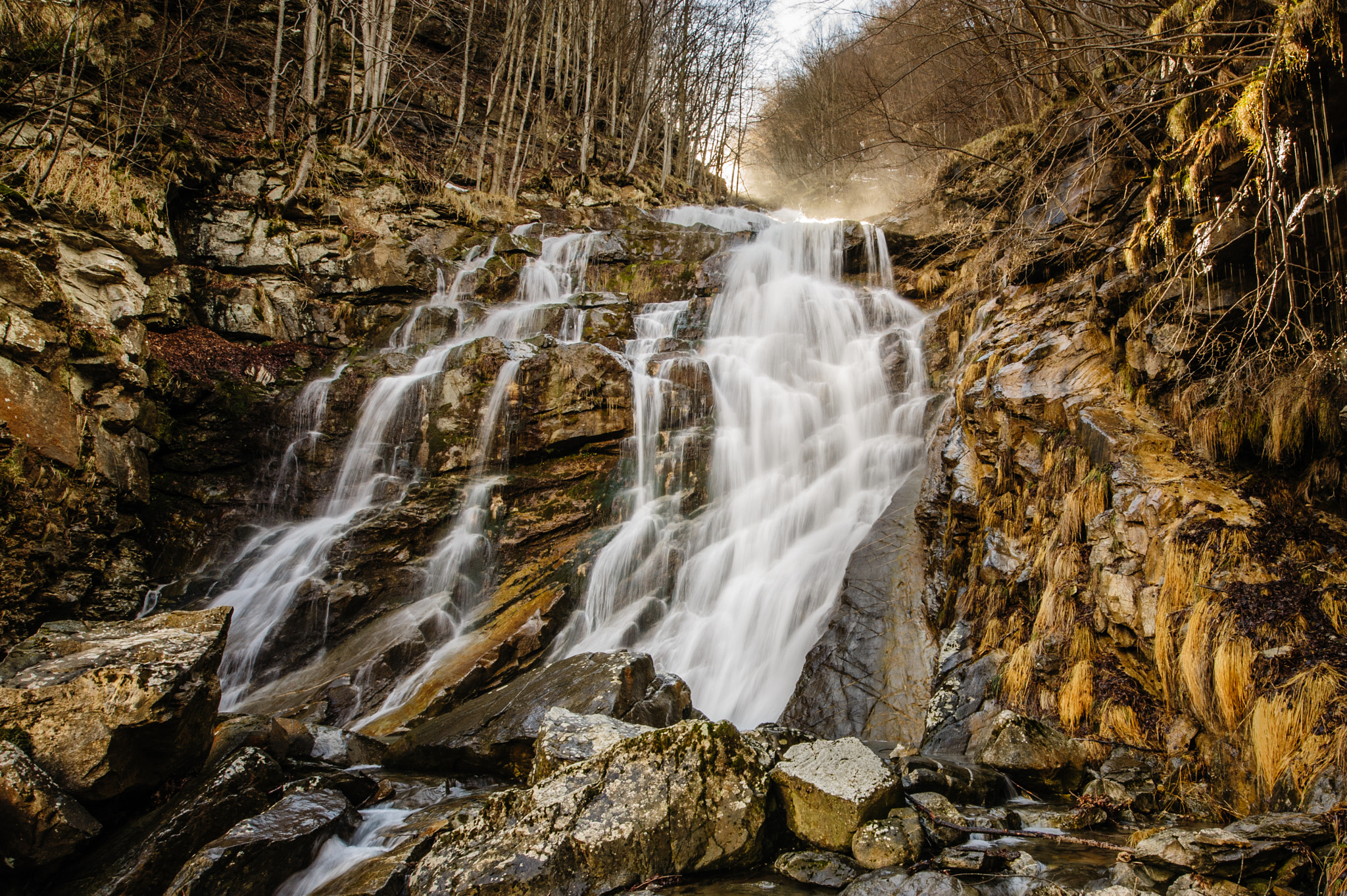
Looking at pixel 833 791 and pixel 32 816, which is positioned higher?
pixel 833 791

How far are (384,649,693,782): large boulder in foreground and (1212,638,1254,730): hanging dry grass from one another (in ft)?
12.3

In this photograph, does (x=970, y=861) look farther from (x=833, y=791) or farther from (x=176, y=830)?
(x=176, y=830)

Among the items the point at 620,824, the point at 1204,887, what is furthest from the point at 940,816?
the point at 620,824

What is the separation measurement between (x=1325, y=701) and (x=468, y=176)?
2099cm

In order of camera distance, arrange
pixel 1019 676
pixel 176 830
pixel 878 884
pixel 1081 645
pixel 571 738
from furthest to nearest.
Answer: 1. pixel 1019 676
2. pixel 1081 645
3. pixel 571 738
4. pixel 176 830
5. pixel 878 884

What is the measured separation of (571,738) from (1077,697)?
3.65 meters

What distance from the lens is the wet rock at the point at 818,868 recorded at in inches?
119

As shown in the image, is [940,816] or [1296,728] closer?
[1296,728]

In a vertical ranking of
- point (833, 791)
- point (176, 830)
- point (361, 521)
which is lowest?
point (176, 830)

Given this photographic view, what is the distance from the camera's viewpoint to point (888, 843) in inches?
121

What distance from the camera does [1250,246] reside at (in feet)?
15.4

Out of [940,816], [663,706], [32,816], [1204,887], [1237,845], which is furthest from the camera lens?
[663,706]

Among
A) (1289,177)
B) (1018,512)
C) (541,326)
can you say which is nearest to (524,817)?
(1018,512)

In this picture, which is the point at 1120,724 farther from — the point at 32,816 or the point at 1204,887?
the point at 32,816
